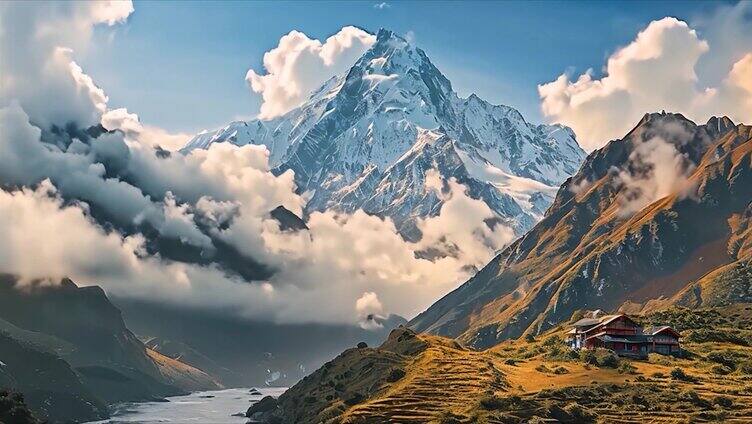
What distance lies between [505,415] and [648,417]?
25.1 metres

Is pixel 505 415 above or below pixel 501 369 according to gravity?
below

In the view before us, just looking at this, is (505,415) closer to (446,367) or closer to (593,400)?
(593,400)

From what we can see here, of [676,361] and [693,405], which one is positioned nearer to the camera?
[693,405]

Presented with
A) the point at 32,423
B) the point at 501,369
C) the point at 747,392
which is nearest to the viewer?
the point at 747,392

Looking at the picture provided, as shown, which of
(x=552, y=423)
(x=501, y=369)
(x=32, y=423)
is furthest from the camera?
(x=501, y=369)

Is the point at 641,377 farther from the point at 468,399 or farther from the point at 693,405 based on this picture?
the point at 468,399

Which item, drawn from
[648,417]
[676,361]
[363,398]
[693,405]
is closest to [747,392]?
[693,405]

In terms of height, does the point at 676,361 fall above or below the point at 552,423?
above

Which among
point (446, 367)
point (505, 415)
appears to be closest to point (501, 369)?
point (446, 367)

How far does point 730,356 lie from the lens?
19275 centimetres

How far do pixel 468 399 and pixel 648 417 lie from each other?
1394 inches

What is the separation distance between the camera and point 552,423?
143m

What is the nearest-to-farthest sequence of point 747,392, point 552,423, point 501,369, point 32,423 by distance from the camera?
1. point 552,423
2. point 747,392
3. point 32,423
4. point 501,369

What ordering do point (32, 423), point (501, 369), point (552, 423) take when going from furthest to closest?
point (501, 369), point (32, 423), point (552, 423)
